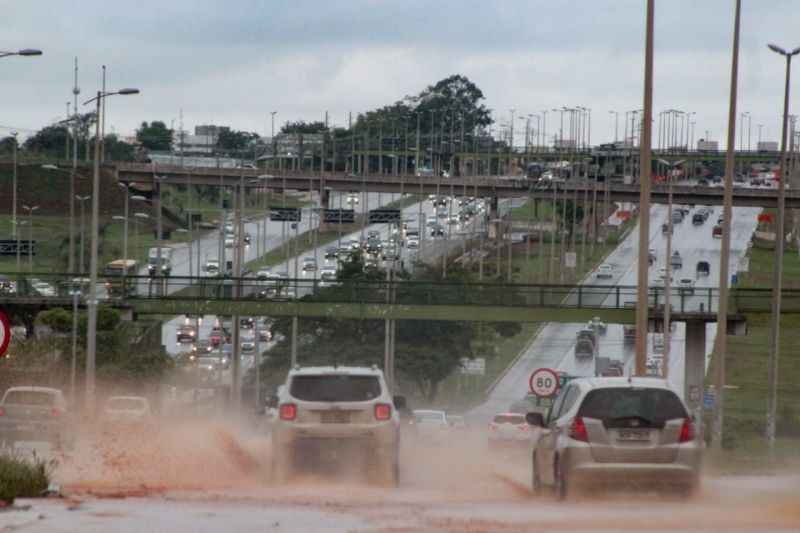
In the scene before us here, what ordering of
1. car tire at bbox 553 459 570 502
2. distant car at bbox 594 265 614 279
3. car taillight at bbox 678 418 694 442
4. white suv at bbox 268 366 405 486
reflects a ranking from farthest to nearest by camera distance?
distant car at bbox 594 265 614 279 < white suv at bbox 268 366 405 486 < car tire at bbox 553 459 570 502 < car taillight at bbox 678 418 694 442

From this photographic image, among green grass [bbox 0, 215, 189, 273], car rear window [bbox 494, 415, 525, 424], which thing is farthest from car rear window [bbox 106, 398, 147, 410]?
green grass [bbox 0, 215, 189, 273]

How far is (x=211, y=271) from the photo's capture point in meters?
116

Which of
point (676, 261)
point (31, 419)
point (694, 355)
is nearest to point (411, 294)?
point (694, 355)

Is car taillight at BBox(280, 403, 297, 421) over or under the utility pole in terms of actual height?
under

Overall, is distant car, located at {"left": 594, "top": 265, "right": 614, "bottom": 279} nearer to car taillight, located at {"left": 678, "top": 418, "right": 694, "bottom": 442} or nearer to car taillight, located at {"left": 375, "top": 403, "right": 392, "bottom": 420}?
car taillight, located at {"left": 375, "top": 403, "right": 392, "bottom": 420}

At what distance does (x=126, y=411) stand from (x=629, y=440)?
23.6 meters

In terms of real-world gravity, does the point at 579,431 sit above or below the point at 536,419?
above

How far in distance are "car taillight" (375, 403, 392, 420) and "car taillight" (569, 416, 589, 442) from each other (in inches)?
165

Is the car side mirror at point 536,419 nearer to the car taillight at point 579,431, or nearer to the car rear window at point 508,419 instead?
the car taillight at point 579,431

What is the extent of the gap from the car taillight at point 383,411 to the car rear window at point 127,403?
19.5m

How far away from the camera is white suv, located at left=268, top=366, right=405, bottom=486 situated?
23766mm

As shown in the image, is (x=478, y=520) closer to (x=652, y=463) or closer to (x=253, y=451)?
(x=652, y=463)

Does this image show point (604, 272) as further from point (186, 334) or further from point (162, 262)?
point (162, 262)

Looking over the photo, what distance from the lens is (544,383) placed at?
42219 millimetres
